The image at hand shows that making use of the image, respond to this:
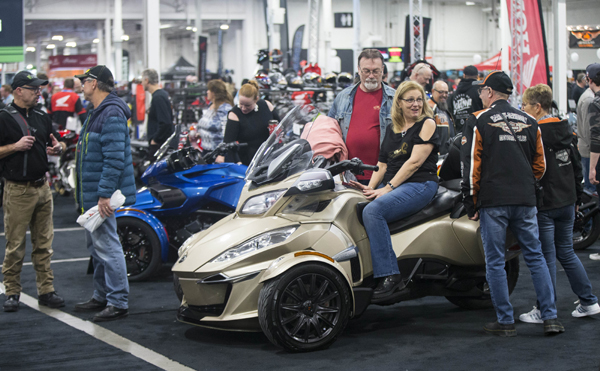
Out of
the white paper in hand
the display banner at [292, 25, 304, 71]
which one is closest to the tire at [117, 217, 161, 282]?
the white paper in hand

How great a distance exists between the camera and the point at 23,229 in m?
5.38

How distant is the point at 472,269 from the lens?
4.68 m

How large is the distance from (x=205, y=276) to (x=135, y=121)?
1549cm

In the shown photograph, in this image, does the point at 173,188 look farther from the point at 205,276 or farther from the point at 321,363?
the point at 321,363

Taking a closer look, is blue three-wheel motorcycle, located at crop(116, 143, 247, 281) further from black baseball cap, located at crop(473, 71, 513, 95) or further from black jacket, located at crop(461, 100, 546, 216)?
black baseball cap, located at crop(473, 71, 513, 95)

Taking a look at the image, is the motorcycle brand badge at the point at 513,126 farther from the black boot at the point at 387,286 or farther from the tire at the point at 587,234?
the tire at the point at 587,234

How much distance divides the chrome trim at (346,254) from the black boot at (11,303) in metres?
2.74

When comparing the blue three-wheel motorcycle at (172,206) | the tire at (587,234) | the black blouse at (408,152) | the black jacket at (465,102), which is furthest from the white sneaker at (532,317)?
the black jacket at (465,102)

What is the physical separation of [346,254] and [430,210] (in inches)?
27.7

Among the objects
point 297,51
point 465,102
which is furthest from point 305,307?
point 297,51

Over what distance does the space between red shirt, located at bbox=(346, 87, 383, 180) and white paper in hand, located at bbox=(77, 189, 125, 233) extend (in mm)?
1721

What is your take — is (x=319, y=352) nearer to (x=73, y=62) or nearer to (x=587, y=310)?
(x=587, y=310)

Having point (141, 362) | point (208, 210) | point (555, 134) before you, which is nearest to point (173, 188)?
point (208, 210)

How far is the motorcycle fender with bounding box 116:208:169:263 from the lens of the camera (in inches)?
244
